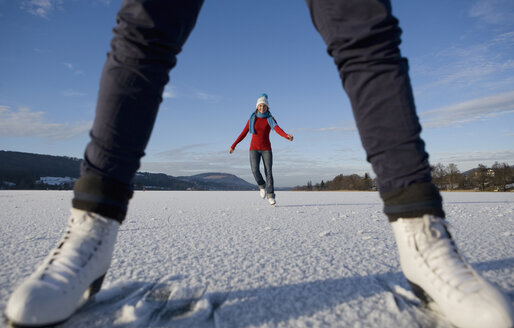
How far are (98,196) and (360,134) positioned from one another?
2.30ft

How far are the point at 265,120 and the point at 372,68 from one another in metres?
5.15

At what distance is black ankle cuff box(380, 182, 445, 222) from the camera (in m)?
0.67

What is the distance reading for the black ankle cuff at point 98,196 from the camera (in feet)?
2.27

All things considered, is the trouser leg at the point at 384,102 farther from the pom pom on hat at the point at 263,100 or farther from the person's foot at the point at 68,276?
the pom pom on hat at the point at 263,100

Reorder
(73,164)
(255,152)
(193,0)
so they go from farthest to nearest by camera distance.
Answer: (73,164) → (255,152) → (193,0)

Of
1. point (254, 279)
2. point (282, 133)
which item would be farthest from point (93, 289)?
point (282, 133)

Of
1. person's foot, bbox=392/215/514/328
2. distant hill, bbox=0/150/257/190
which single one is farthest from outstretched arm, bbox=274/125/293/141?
distant hill, bbox=0/150/257/190

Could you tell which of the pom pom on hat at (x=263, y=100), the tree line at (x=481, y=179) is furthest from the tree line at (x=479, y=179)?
the pom pom on hat at (x=263, y=100)

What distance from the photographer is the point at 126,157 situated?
72 centimetres

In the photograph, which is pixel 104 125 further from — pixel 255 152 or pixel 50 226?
pixel 255 152

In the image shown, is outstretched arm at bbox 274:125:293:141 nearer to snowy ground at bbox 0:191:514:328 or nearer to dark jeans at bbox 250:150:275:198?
dark jeans at bbox 250:150:275:198

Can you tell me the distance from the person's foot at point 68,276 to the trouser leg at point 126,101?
5 centimetres

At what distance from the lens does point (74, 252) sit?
2.21ft

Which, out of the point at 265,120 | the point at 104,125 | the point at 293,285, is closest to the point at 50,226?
the point at 104,125
